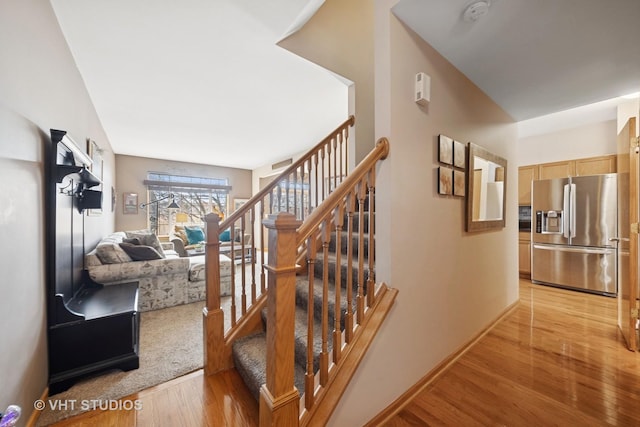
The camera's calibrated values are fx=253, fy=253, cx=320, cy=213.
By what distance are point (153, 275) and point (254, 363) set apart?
209cm

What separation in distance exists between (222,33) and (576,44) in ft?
8.40

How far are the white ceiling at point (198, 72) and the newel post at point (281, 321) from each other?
1.82m

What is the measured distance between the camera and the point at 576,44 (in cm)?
163

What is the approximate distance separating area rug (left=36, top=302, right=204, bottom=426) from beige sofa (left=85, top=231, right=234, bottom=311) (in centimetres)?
31

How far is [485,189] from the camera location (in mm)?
2293

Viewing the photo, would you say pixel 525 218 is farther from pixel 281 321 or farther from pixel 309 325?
pixel 281 321

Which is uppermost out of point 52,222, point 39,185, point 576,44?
point 576,44

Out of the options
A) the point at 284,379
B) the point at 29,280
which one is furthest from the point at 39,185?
the point at 284,379

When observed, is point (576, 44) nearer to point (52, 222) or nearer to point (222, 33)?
point (222, 33)

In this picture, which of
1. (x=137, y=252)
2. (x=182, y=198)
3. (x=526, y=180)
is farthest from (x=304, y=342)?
(x=182, y=198)

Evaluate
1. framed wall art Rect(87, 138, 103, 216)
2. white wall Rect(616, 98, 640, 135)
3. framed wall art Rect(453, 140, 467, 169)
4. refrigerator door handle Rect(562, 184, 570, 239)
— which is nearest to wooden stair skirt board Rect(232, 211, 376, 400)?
framed wall art Rect(453, 140, 467, 169)

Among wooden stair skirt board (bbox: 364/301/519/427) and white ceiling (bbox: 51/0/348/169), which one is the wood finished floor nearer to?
wooden stair skirt board (bbox: 364/301/519/427)

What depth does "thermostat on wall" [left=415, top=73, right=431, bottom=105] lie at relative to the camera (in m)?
1.55

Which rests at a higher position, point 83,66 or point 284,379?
point 83,66
